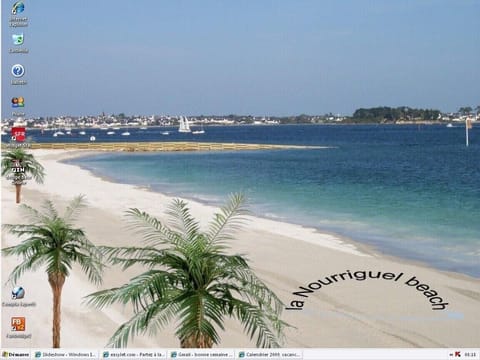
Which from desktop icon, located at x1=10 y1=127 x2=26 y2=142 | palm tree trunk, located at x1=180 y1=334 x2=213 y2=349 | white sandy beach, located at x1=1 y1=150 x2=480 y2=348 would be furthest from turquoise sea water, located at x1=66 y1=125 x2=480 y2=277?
palm tree trunk, located at x1=180 y1=334 x2=213 y2=349

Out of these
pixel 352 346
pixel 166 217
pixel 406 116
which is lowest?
pixel 352 346

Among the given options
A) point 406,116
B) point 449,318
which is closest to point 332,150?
point 406,116

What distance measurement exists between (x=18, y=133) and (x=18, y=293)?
87.3 inches

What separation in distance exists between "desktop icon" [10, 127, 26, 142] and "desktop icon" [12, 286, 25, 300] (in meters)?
2.11

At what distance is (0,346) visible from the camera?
8.63 m

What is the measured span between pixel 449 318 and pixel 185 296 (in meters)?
4.95

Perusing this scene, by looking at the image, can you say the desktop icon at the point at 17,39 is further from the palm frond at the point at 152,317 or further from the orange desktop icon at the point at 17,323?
the palm frond at the point at 152,317

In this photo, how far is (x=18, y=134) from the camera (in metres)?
9.85

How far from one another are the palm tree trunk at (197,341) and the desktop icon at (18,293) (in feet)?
10.8

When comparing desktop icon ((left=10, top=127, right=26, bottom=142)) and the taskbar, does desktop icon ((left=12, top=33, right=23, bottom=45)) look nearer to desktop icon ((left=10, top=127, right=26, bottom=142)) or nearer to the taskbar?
desktop icon ((left=10, top=127, right=26, bottom=142))

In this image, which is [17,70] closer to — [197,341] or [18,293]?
[18,293]

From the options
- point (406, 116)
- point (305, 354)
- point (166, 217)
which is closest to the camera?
point (305, 354)

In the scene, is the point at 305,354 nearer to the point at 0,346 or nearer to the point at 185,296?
the point at 185,296

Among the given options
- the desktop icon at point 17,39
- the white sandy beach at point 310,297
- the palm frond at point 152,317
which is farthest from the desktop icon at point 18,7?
the palm frond at point 152,317
